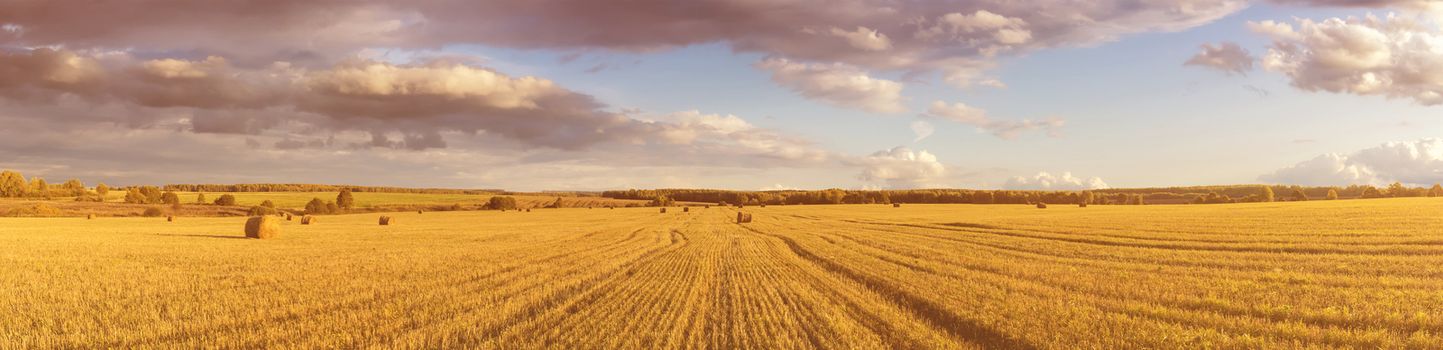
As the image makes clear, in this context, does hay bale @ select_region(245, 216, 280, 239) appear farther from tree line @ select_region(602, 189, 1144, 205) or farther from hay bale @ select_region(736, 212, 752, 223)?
tree line @ select_region(602, 189, 1144, 205)

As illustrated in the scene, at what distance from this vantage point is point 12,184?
391ft

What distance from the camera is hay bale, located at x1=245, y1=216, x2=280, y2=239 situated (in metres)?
35.6

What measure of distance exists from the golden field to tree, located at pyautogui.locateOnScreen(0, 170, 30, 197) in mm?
129223

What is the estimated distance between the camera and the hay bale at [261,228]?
117 feet

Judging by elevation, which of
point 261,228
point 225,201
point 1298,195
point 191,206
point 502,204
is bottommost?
point 261,228

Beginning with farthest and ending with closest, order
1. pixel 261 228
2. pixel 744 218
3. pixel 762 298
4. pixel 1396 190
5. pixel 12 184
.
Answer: pixel 12 184, pixel 1396 190, pixel 744 218, pixel 261 228, pixel 762 298

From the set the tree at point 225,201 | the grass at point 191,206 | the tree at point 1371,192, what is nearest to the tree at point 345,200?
the grass at point 191,206

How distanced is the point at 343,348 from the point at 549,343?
2.39 m

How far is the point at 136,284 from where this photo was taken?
48.8 feet

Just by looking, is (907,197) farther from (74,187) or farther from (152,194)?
(74,187)

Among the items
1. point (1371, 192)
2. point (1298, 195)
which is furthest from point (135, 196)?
point (1371, 192)

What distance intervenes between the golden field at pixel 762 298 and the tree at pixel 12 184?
12922 centimetres

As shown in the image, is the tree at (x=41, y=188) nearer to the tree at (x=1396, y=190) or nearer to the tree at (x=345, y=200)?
the tree at (x=345, y=200)

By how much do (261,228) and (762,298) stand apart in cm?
3237
